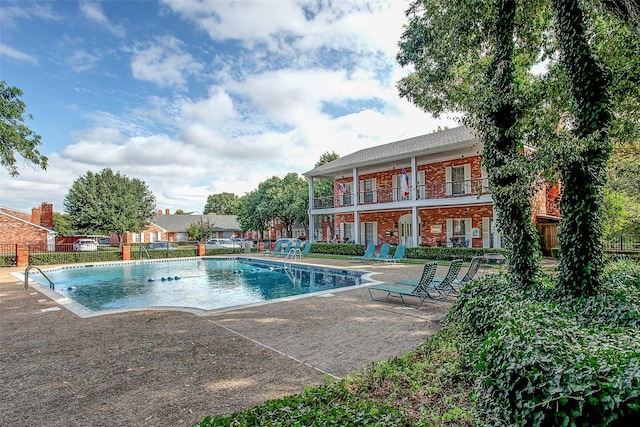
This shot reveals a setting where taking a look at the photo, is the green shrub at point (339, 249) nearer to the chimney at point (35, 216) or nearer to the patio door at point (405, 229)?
the patio door at point (405, 229)

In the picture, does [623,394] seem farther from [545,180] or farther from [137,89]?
[137,89]

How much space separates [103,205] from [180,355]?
36515 mm

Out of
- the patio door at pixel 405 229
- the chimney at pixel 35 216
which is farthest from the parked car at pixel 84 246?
the patio door at pixel 405 229

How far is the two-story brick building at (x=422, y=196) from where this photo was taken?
20.1 metres

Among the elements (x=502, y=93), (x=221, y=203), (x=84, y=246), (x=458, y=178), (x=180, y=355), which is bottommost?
(x=180, y=355)

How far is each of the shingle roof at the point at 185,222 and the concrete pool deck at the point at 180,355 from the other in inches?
2027

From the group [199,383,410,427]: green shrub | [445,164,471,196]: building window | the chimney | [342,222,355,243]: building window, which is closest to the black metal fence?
[445,164,471,196]: building window

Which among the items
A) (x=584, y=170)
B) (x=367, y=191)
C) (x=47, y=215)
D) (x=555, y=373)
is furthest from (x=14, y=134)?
(x=47, y=215)

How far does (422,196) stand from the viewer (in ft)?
70.3

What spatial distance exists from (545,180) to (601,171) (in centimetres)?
72

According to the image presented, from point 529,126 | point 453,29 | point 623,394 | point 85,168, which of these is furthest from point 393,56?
point 85,168

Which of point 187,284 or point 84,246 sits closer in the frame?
A: point 187,284

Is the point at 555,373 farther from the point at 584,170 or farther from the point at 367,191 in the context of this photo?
the point at 367,191

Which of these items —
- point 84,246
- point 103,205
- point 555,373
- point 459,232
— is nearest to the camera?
point 555,373
